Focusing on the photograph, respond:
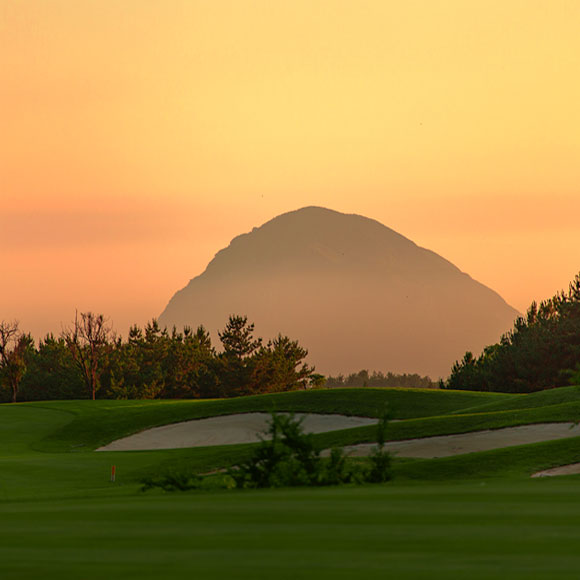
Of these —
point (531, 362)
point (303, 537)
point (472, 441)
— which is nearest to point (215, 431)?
point (472, 441)

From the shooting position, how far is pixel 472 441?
2833 centimetres

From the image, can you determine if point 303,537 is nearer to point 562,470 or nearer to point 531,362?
point 562,470

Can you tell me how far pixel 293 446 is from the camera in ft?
52.5

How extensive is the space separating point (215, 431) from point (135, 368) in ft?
164

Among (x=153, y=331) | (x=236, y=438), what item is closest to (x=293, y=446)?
(x=236, y=438)

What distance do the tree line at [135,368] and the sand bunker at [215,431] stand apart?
1790 inches

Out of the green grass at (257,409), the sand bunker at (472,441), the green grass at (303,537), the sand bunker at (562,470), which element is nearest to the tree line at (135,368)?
the green grass at (257,409)

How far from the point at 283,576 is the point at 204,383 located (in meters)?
84.2

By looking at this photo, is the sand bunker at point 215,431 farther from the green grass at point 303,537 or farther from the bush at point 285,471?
the green grass at point 303,537

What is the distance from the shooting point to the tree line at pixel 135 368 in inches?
3450

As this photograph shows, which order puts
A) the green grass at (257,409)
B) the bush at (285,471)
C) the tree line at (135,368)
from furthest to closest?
the tree line at (135,368)
the green grass at (257,409)
the bush at (285,471)

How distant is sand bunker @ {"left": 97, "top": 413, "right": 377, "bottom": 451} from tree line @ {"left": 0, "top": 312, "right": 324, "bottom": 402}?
45457 millimetres

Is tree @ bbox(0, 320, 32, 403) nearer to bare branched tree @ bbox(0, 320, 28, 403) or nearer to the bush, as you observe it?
bare branched tree @ bbox(0, 320, 28, 403)

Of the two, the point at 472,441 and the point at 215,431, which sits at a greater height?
the point at 215,431
